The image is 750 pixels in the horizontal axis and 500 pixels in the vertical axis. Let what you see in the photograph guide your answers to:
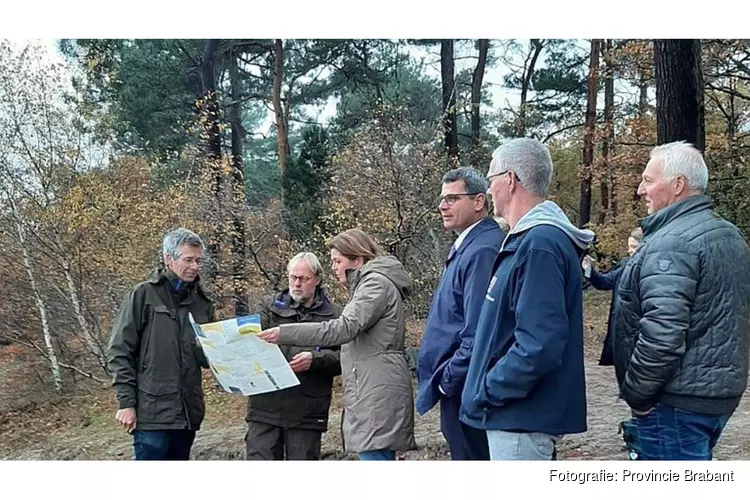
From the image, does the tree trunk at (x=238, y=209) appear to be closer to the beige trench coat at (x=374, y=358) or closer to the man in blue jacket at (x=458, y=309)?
the beige trench coat at (x=374, y=358)

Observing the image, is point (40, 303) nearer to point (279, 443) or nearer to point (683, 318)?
point (279, 443)

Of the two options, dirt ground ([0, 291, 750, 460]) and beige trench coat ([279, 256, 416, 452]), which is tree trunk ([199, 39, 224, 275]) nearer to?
dirt ground ([0, 291, 750, 460])

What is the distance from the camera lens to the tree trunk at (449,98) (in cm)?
398

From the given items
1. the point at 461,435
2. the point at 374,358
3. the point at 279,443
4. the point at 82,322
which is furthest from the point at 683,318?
the point at 82,322

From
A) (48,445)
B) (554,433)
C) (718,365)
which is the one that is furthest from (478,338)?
(48,445)

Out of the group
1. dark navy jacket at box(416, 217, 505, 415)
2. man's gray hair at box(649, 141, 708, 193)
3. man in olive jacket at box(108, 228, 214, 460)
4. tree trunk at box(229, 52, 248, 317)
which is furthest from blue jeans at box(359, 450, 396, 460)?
tree trunk at box(229, 52, 248, 317)

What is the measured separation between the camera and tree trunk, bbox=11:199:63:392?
4.08 metres

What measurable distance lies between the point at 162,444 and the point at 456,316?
1283 millimetres

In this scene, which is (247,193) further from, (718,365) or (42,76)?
(718,365)

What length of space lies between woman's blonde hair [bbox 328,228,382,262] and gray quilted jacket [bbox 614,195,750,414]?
0.99 meters

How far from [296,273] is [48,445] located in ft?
7.83

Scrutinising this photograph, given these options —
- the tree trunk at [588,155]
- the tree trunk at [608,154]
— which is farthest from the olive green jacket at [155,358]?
the tree trunk at [608,154]

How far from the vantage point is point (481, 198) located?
2.36 m

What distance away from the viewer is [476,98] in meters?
4.27
